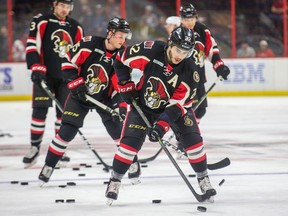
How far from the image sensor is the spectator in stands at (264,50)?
13.4 metres

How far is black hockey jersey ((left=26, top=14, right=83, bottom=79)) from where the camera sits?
6.19m

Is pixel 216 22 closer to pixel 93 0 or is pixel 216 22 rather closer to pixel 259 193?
pixel 93 0

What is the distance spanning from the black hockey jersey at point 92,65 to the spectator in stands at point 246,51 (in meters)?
8.27

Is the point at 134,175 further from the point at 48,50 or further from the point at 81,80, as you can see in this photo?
the point at 48,50

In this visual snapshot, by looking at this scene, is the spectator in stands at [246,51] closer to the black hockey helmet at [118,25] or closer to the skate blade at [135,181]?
the skate blade at [135,181]

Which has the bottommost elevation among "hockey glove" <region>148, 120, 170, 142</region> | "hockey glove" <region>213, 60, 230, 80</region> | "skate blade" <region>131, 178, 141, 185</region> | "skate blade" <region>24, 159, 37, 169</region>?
"skate blade" <region>24, 159, 37, 169</region>

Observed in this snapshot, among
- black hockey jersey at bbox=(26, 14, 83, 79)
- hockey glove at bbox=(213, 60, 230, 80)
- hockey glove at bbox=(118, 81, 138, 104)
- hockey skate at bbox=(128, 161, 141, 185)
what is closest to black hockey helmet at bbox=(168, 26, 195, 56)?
hockey glove at bbox=(118, 81, 138, 104)

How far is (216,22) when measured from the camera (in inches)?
541

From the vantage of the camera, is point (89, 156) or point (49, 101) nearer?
point (49, 101)

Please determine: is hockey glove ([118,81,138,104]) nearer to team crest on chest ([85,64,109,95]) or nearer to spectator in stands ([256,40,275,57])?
team crest on chest ([85,64,109,95])

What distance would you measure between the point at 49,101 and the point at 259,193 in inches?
77.4

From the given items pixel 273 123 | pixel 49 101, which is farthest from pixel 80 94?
pixel 273 123

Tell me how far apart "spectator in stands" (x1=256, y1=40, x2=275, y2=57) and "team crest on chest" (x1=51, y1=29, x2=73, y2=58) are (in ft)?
24.4

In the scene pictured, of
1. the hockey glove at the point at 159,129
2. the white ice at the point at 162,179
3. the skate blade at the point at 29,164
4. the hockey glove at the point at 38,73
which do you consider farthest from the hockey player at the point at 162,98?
the skate blade at the point at 29,164
